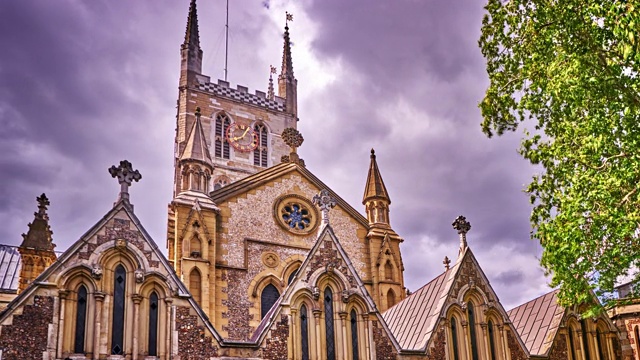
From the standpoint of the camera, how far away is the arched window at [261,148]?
209 feet

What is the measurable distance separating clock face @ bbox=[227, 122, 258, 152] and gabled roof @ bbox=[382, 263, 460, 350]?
4072 cm

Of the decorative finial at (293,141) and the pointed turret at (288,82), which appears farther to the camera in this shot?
the pointed turret at (288,82)

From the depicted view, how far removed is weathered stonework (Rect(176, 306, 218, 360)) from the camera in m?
16.5

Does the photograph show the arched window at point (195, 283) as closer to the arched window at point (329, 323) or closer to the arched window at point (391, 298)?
the arched window at point (329, 323)

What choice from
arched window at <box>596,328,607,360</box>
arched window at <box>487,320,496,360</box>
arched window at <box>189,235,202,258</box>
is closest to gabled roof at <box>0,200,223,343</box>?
arched window at <box>487,320,496,360</box>

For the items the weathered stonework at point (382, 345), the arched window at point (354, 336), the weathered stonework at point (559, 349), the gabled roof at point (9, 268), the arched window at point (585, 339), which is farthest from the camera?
the gabled roof at point (9, 268)

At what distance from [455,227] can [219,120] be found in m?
43.8

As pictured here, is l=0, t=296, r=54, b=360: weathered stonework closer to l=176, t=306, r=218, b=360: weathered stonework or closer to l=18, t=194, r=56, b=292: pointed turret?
l=176, t=306, r=218, b=360: weathered stonework

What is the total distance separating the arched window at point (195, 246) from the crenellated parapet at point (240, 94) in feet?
128

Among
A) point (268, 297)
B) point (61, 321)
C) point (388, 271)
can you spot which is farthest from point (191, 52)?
point (61, 321)

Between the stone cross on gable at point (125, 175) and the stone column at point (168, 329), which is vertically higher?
the stone cross on gable at point (125, 175)

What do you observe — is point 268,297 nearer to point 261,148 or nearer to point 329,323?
point 329,323

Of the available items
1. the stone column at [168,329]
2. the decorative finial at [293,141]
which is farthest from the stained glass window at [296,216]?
the stone column at [168,329]

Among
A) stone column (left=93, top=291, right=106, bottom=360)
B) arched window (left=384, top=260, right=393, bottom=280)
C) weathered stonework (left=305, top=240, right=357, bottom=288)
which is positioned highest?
arched window (left=384, top=260, right=393, bottom=280)
